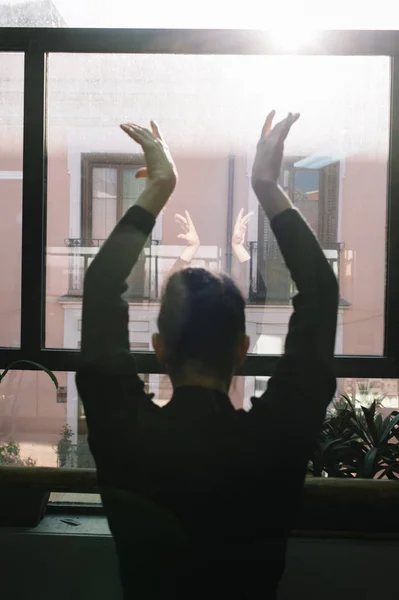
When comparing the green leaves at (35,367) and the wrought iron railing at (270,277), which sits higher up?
the wrought iron railing at (270,277)

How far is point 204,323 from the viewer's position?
88 cm

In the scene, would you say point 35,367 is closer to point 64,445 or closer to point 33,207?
point 64,445

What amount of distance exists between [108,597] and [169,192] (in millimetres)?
1203

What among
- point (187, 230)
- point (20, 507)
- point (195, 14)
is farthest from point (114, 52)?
point (20, 507)

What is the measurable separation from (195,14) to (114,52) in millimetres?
288

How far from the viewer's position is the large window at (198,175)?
1.76 m

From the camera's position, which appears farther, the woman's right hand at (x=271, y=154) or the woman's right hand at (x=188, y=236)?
the woman's right hand at (x=188, y=236)

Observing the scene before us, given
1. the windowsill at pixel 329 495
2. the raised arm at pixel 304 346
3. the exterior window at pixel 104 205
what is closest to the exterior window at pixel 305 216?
the exterior window at pixel 104 205

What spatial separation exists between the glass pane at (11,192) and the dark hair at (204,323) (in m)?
1.11

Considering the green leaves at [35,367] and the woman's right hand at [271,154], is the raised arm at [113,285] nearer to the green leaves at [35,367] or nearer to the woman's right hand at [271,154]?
the woman's right hand at [271,154]

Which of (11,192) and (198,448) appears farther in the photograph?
(11,192)

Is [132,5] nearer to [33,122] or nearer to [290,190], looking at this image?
[33,122]

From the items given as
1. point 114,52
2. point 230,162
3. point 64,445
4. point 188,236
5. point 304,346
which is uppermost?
point 114,52

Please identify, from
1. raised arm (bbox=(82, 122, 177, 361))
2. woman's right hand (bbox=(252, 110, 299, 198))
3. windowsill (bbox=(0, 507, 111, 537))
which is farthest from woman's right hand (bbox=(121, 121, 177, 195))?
windowsill (bbox=(0, 507, 111, 537))
